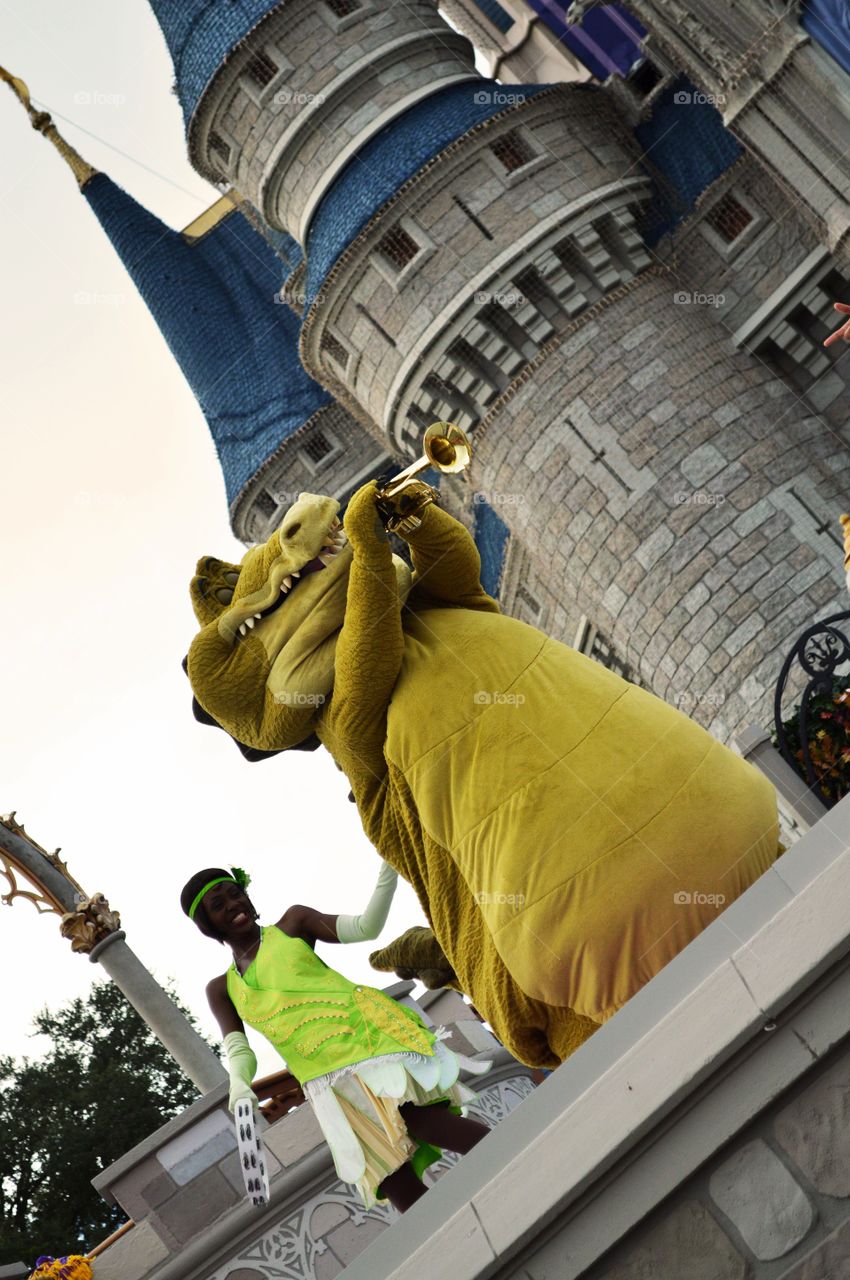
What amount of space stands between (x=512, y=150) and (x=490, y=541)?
4.67 metres

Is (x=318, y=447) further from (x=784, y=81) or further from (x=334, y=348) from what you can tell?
(x=784, y=81)

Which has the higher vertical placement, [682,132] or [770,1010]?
[682,132]

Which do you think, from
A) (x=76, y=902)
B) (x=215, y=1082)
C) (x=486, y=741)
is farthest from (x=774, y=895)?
(x=76, y=902)

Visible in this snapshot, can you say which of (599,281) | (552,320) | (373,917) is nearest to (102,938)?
(373,917)

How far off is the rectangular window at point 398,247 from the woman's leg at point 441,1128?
33.3 ft

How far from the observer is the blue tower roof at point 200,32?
1377 centimetres

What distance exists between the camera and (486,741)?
377cm

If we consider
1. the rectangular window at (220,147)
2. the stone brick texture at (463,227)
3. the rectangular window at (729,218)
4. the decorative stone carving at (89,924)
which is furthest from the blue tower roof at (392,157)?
the decorative stone carving at (89,924)

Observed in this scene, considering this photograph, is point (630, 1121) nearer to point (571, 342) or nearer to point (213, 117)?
point (571, 342)

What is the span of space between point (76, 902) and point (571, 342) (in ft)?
24.7

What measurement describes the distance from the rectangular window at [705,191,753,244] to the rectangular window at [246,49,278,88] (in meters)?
4.68

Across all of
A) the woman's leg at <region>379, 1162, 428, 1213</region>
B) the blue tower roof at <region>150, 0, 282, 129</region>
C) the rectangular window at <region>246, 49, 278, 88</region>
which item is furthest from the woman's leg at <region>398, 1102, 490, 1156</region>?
the blue tower roof at <region>150, 0, 282, 129</region>

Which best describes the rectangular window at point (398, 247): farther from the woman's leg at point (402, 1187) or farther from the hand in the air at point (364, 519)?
the woman's leg at point (402, 1187)

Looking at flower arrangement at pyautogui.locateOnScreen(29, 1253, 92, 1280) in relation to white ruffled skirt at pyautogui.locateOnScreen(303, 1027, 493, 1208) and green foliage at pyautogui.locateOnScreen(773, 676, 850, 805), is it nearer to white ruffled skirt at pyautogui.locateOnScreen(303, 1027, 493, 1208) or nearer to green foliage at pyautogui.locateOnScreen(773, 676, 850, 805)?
white ruffled skirt at pyautogui.locateOnScreen(303, 1027, 493, 1208)
